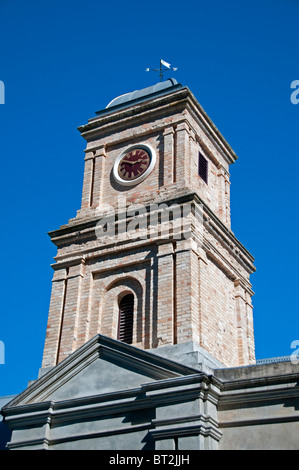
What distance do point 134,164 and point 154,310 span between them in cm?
663

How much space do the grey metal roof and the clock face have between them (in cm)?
243

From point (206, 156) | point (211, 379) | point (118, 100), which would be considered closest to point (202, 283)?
point (211, 379)

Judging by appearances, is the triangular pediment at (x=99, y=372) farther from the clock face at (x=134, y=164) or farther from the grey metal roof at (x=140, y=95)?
the grey metal roof at (x=140, y=95)

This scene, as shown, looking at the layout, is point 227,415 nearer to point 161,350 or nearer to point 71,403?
point 161,350

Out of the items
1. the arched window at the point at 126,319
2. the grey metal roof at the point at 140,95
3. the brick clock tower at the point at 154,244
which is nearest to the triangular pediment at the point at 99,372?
the brick clock tower at the point at 154,244

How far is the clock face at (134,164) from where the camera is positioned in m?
25.0

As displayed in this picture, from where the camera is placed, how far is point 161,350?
20.0 metres

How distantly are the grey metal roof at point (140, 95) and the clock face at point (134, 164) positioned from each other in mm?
2426

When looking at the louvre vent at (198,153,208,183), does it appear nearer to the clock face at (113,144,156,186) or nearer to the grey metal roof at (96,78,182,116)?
the clock face at (113,144,156,186)

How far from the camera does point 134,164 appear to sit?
83.7 feet

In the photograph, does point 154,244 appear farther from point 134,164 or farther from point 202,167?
point 202,167

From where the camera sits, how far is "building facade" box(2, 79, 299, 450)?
1778cm

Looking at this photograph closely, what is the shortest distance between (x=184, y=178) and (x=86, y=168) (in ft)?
15.6

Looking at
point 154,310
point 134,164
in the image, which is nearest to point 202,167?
point 134,164
